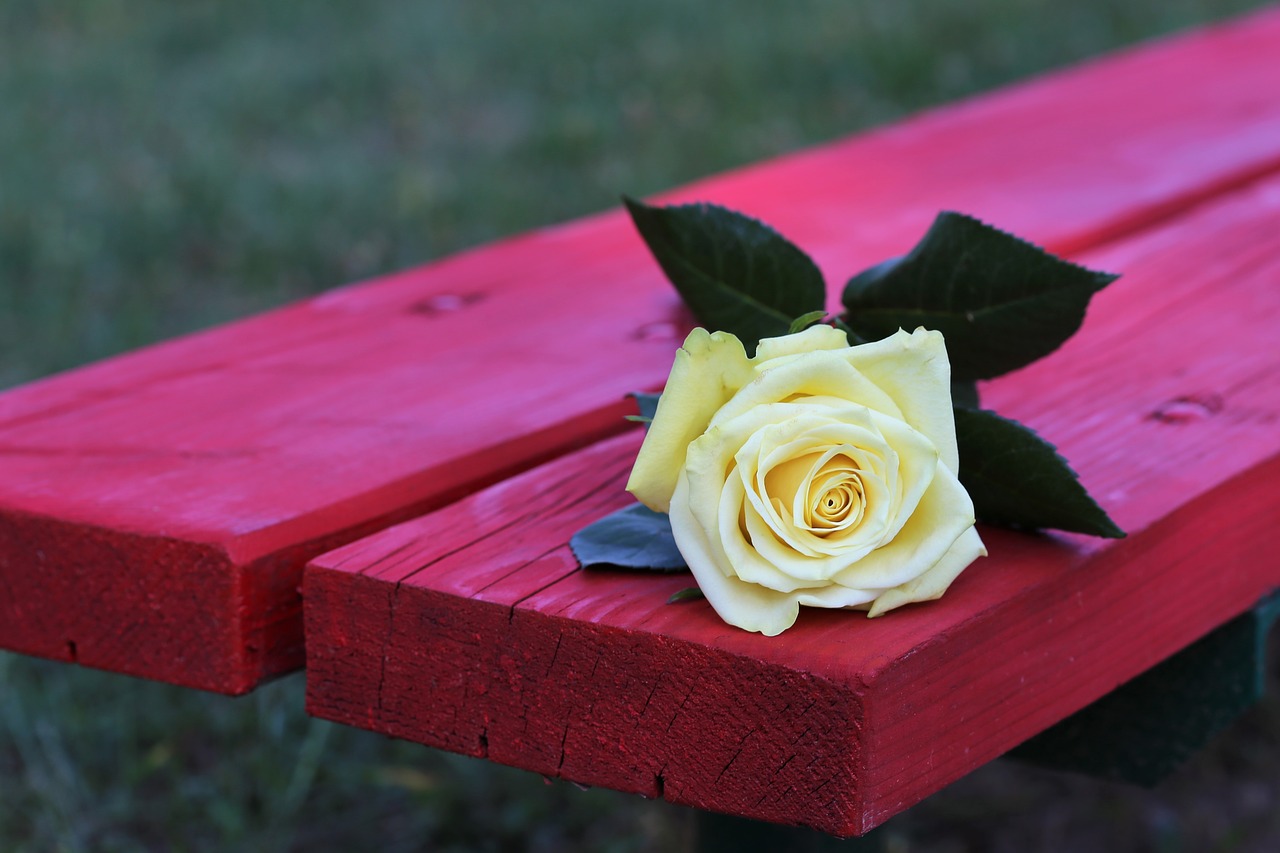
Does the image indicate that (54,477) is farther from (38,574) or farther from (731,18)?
(731,18)

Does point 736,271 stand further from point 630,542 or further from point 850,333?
point 630,542

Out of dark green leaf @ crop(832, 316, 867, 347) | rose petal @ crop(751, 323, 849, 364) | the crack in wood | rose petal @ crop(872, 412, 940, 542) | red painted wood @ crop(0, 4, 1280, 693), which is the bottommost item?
the crack in wood

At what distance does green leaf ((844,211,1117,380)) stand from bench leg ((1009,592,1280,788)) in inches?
13.1

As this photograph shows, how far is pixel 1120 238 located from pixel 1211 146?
0.39 metres

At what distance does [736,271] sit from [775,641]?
32 centimetres

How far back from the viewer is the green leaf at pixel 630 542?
2.78 feet

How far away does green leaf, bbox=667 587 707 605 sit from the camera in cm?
80

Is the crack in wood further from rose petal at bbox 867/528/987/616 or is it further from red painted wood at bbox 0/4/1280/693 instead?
red painted wood at bbox 0/4/1280/693

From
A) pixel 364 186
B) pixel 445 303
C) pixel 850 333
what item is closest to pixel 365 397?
pixel 445 303

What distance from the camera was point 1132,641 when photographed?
95cm

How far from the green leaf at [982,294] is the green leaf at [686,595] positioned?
26 cm

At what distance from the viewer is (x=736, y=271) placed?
3.31 ft

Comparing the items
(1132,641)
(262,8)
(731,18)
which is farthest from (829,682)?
(262,8)

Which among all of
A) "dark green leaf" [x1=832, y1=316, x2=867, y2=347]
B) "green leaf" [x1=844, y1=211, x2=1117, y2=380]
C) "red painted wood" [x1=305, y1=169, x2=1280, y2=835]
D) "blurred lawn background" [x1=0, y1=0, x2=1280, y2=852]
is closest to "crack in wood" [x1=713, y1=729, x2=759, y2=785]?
"red painted wood" [x1=305, y1=169, x2=1280, y2=835]
